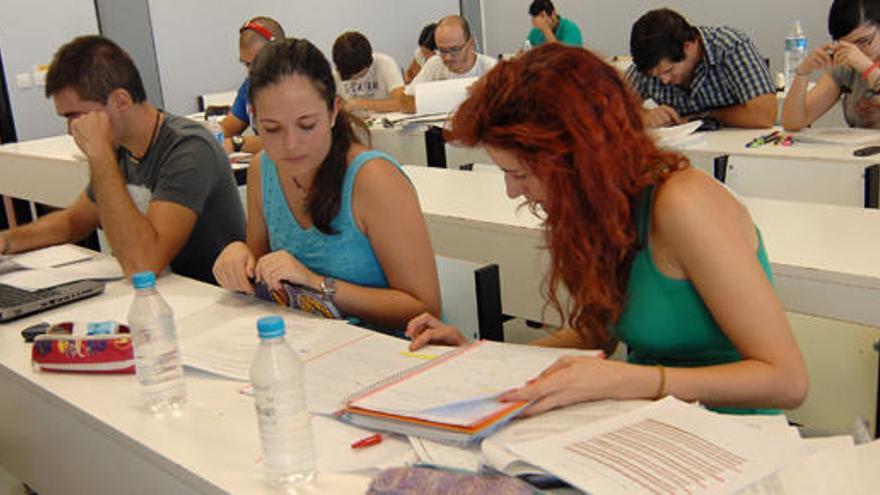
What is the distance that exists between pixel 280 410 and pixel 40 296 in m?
1.14

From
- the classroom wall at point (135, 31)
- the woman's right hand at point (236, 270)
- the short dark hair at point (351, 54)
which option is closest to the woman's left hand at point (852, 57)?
the woman's right hand at point (236, 270)

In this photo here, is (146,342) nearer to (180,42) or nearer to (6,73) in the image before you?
(6,73)

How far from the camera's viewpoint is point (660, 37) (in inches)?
129

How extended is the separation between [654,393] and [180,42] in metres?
6.20

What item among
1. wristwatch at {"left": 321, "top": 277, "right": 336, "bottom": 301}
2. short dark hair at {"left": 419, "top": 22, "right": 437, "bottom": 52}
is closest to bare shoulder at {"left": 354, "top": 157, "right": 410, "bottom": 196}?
wristwatch at {"left": 321, "top": 277, "right": 336, "bottom": 301}

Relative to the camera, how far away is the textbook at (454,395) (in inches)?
42.4

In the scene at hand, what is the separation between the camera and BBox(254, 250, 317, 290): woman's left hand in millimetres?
1673

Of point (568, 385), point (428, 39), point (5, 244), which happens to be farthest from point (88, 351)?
point (428, 39)

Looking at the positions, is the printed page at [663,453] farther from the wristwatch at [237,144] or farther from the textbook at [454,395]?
the wristwatch at [237,144]

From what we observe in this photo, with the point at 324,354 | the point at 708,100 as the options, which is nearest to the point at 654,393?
the point at 324,354

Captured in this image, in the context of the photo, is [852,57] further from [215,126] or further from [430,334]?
[215,126]

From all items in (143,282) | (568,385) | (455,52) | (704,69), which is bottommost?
(568,385)

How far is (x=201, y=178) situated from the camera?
2.14 m

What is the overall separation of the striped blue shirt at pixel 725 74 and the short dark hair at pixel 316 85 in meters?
1.84
